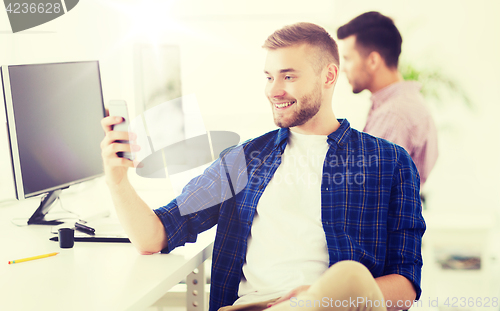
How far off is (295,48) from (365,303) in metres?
0.78

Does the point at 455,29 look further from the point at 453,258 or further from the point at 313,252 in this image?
the point at 313,252

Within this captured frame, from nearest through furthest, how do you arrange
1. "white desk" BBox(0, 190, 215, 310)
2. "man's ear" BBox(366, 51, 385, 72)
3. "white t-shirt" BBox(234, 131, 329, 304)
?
"white desk" BBox(0, 190, 215, 310) → "white t-shirt" BBox(234, 131, 329, 304) → "man's ear" BBox(366, 51, 385, 72)

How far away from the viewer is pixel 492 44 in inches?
100

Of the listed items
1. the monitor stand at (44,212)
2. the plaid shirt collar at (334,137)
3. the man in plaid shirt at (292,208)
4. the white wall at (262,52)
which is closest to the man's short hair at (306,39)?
the man in plaid shirt at (292,208)

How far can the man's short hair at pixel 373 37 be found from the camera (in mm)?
1972

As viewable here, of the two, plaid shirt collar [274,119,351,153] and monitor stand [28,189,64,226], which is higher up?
plaid shirt collar [274,119,351,153]

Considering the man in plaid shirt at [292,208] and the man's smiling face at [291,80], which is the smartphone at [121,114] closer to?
the man in plaid shirt at [292,208]

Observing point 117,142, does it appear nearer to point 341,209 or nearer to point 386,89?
point 341,209

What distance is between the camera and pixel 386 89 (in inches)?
74.9

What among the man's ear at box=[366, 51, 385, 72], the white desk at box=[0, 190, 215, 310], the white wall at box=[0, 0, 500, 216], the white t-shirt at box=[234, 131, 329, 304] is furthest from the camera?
the white wall at box=[0, 0, 500, 216]

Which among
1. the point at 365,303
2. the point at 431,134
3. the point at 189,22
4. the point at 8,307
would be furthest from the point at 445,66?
the point at 8,307

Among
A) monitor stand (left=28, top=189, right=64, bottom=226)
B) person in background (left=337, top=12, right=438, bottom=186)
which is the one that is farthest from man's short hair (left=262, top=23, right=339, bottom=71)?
monitor stand (left=28, top=189, right=64, bottom=226)

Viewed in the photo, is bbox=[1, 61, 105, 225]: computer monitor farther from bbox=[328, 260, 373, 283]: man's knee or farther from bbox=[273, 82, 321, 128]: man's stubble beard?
bbox=[328, 260, 373, 283]: man's knee

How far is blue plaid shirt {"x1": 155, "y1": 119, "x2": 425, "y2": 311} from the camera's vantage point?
41.1 inches
